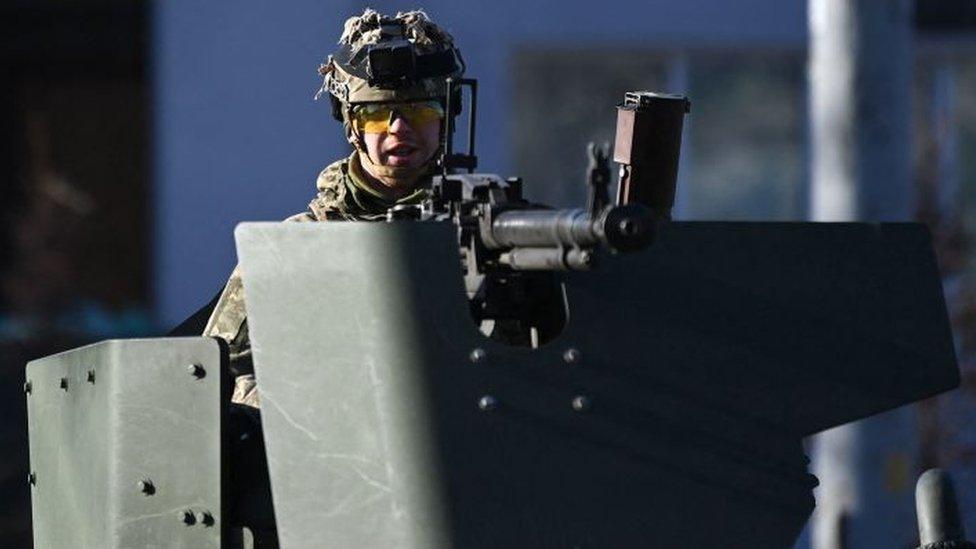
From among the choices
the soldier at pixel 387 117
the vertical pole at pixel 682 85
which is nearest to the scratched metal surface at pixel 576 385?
the soldier at pixel 387 117

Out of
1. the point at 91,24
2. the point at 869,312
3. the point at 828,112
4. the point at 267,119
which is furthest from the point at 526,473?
the point at 91,24

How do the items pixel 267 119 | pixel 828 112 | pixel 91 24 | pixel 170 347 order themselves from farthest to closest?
pixel 91 24, pixel 267 119, pixel 828 112, pixel 170 347

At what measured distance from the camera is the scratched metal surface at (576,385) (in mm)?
3867

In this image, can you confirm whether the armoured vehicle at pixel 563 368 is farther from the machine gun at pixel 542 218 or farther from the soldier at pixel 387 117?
the soldier at pixel 387 117

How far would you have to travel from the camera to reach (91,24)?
1493 centimetres

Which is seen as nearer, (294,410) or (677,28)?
(294,410)

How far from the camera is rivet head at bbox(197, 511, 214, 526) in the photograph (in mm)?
4324

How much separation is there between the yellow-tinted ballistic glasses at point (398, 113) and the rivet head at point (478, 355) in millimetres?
1415

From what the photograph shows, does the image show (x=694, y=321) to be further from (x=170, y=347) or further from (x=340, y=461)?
(x=170, y=347)

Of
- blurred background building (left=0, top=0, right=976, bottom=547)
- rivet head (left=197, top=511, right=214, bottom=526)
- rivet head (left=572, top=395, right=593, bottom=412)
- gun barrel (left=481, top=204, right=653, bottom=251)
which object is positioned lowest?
rivet head (left=197, top=511, right=214, bottom=526)

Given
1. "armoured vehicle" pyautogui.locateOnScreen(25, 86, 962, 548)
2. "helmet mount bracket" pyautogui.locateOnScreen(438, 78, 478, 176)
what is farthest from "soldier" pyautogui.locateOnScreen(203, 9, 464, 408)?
"armoured vehicle" pyautogui.locateOnScreen(25, 86, 962, 548)

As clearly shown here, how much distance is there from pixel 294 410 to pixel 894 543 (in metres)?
4.33

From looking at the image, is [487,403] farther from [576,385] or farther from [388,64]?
[388,64]

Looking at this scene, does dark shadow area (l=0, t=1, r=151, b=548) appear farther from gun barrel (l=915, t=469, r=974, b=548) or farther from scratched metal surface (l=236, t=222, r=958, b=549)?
scratched metal surface (l=236, t=222, r=958, b=549)
